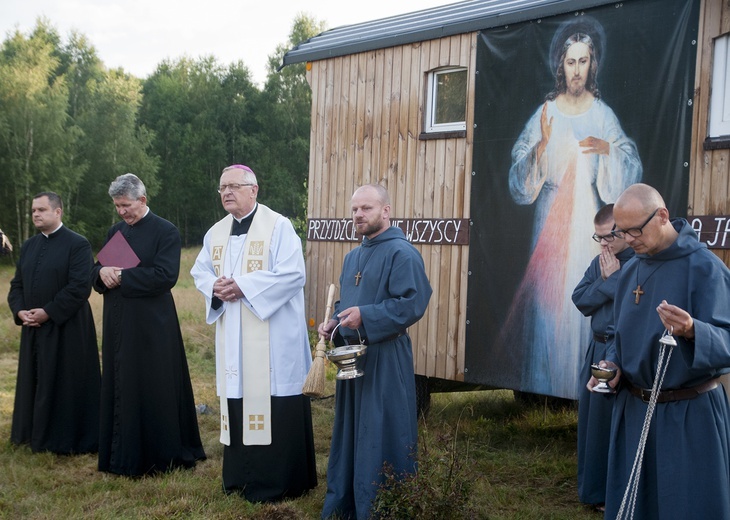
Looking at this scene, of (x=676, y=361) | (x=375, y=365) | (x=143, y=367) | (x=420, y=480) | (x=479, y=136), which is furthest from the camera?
(x=479, y=136)

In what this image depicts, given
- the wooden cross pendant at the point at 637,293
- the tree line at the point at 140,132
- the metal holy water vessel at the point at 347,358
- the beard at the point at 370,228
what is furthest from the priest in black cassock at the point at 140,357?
the tree line at the point at 140,132

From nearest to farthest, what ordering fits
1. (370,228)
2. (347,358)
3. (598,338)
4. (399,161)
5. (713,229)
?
(347,358) → (370,228) → (713,229) → (598,338) → (399,161)

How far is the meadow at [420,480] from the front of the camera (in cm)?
462

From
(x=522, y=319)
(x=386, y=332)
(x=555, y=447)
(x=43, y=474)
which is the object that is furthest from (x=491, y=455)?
(x=43, y=474)

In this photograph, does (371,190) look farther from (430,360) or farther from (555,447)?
(555,447)

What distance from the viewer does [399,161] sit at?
739 cm

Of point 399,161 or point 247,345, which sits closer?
point 247,345

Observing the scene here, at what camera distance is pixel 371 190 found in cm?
500

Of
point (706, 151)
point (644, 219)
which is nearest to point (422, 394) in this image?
point (706, 151)

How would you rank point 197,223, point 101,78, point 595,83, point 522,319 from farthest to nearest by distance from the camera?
1. point 197,223
2. point 101,78
3. point 522,319
4. point 595,83

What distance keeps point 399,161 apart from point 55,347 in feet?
12.0

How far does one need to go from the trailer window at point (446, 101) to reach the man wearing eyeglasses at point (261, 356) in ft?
6.72

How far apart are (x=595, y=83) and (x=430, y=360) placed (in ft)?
9.23

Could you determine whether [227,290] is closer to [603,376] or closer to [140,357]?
[140,357]
